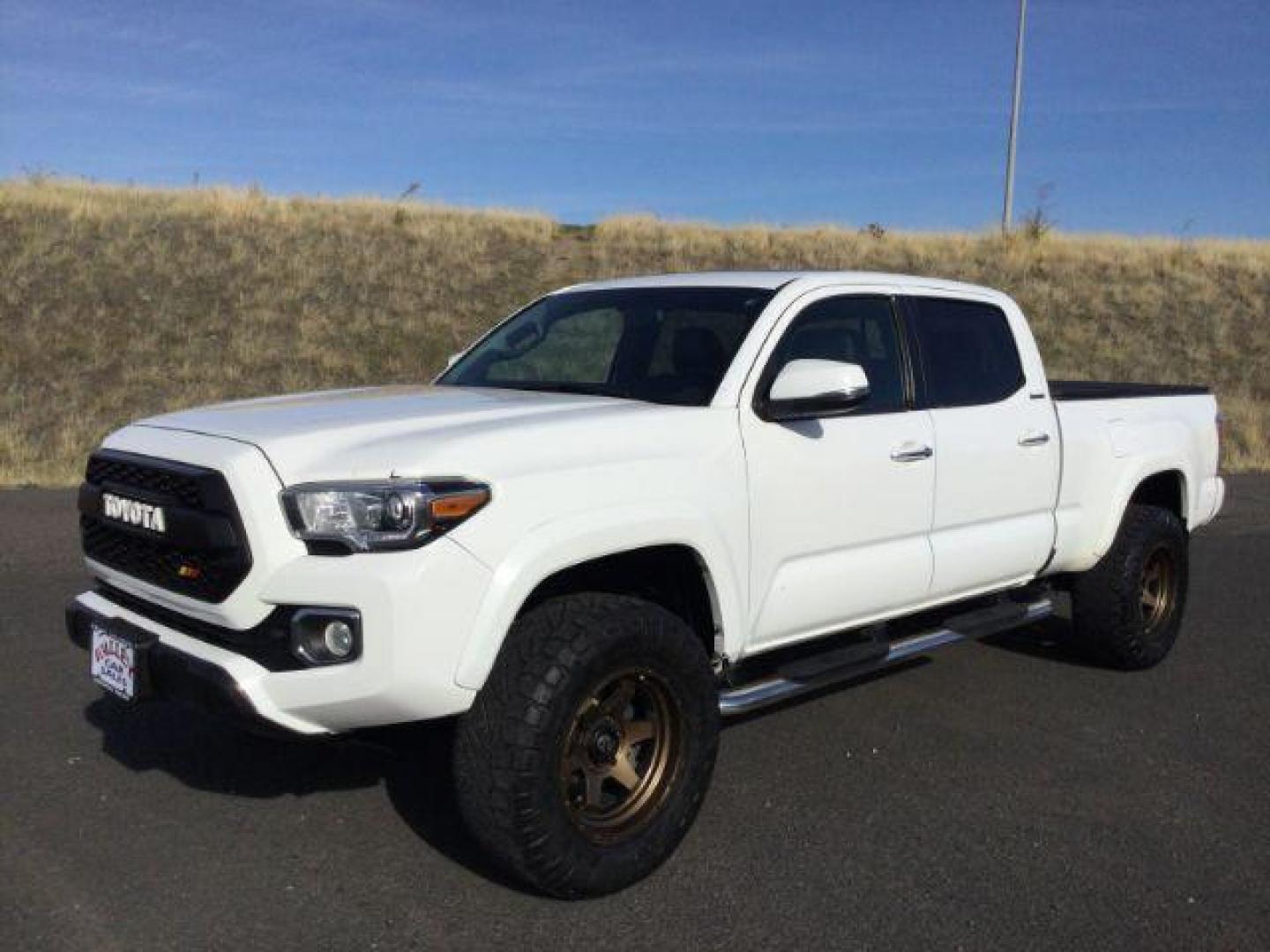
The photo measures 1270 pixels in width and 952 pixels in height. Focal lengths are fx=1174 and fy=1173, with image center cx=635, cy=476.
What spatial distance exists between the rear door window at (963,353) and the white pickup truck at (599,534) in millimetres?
17

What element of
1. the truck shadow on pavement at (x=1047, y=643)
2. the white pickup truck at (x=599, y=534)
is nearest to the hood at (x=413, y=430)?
the white pickup truck at (x=599, y=534)

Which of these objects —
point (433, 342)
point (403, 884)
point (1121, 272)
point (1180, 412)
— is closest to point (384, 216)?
point (433, 342)

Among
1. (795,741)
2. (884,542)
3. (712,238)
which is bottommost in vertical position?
(795,741)

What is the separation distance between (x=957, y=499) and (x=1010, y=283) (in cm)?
2216

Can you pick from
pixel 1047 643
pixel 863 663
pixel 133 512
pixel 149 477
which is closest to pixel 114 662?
pixel 133 512

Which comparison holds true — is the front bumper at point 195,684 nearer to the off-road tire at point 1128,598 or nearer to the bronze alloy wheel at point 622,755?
the bronze alloy wheel at point 622,755

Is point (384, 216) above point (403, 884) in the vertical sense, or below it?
above

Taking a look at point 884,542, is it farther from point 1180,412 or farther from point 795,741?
point 1180,412

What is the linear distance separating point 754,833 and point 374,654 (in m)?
1.56

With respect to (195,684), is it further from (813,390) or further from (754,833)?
(813,390)

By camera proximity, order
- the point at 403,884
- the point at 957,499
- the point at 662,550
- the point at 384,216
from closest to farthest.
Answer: the point at 403,884, the point at 662,550, the point at 957,499, the point at 384,216

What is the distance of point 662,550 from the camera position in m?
3.77

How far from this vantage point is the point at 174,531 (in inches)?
133

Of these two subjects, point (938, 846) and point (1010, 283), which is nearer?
point (938, 846)
